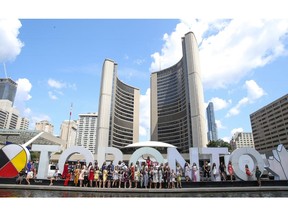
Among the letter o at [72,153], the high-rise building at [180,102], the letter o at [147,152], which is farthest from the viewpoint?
the high-rise building at [180,102]

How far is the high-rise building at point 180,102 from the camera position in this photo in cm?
8006

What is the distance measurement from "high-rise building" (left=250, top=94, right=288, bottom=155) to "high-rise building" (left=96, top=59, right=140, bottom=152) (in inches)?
2757

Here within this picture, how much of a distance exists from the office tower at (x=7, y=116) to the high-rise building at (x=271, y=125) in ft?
545

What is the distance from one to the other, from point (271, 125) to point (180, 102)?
48057 millimetres

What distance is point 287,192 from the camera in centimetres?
1191

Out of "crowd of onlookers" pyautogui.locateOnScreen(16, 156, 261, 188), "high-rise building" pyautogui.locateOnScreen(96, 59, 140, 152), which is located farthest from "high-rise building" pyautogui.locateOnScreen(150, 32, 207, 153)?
"crowd of onlookers" pyautogui.locateOnScreen(16, 156, 261, 188)

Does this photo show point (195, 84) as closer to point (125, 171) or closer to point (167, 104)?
point (167, 104)

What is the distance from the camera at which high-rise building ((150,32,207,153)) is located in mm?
80062

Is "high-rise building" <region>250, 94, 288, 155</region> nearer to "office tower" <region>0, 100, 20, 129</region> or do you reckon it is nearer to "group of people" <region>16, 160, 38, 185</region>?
"group of people" <region>16, 160, 38, 185</region>

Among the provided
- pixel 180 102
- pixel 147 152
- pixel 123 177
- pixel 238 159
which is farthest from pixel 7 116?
pixel 238 159

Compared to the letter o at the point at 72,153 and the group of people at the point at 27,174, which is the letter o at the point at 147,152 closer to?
the letter o at the point at 72,153

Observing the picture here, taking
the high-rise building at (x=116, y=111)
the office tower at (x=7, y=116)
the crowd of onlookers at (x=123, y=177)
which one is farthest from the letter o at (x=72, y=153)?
the office tower at (x=7, y=116)

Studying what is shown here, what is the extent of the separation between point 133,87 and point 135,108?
1434 centimetres
